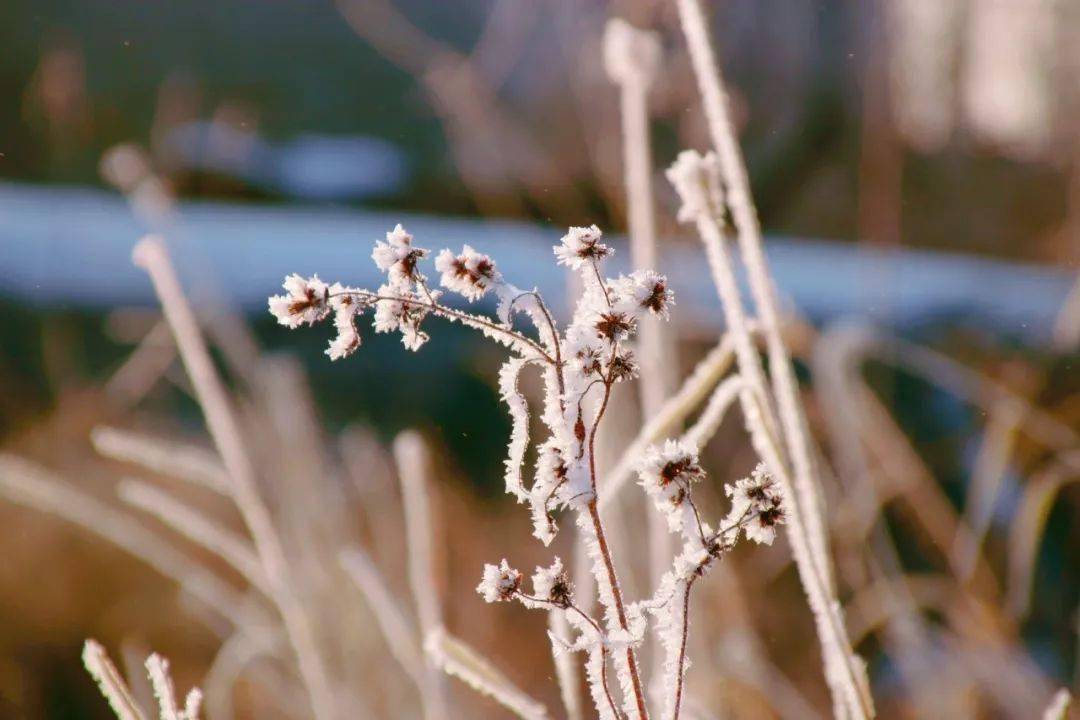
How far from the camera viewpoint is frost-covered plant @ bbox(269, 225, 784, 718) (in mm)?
284

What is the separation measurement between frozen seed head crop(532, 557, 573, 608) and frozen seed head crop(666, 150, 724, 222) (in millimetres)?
213

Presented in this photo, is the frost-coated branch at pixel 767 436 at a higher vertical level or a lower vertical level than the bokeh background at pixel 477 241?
lower

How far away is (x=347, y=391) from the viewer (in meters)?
2.29

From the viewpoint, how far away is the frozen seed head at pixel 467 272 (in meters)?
0.28

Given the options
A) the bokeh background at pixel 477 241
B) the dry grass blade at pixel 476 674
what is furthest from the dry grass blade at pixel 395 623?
the bokeh background at pixel 477 241

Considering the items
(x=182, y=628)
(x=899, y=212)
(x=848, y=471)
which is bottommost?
(x=182, y=628)

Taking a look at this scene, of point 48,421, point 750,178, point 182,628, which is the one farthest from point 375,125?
point 182,628

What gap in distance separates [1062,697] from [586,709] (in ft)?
3.17

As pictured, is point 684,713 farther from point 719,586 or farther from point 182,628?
point 182,628

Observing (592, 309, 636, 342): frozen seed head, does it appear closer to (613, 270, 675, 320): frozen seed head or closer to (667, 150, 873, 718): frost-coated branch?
(613, 270, 675, 320): frozen seed head

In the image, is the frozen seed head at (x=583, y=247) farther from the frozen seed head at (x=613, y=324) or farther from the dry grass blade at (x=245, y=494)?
the dry grass blade at (x=245, y=494)

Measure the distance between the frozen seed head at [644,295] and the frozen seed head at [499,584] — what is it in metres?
0.09

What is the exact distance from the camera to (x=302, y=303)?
28 cm

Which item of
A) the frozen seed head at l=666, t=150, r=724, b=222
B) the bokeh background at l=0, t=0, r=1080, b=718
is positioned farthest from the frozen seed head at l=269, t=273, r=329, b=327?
the bokeh background at l=0, t=0, r=1080, b=718
